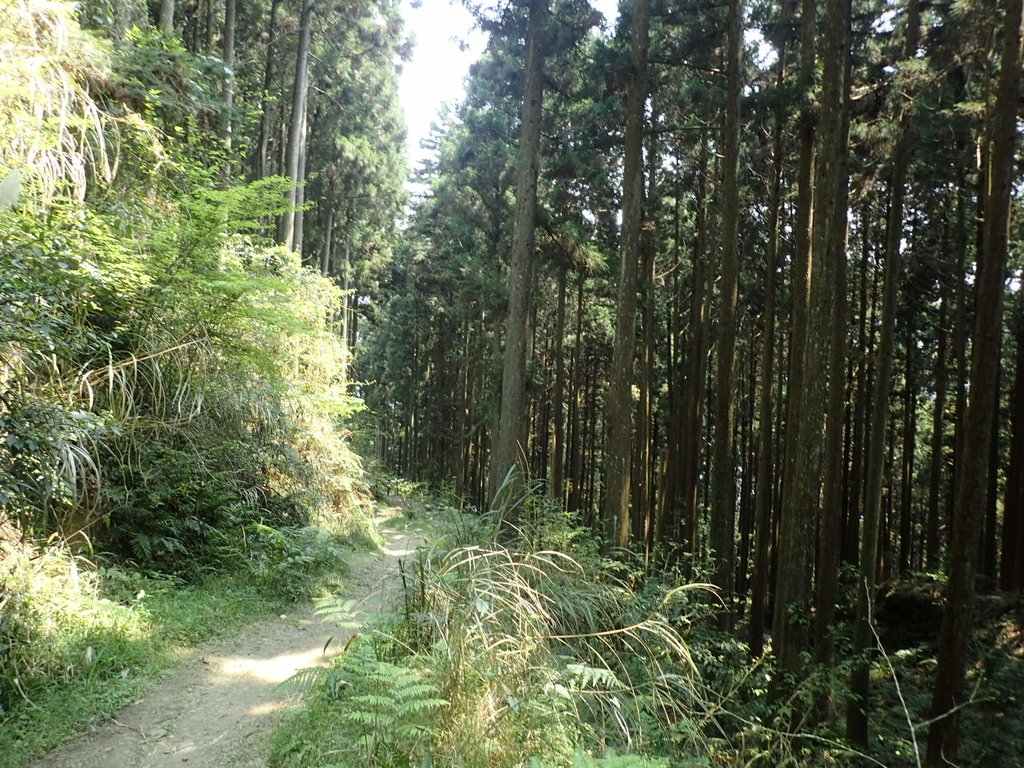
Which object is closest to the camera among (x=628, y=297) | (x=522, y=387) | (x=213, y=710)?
(x=213, y=710)

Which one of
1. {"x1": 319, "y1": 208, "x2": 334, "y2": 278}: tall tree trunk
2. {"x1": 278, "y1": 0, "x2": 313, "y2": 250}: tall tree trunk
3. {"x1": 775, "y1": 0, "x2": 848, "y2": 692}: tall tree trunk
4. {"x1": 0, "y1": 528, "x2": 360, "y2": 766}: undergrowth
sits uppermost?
{"x1": 278, "y1": 0, "x2": 313, "y2": 250}: tall tree trunk

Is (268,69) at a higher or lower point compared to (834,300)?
higher

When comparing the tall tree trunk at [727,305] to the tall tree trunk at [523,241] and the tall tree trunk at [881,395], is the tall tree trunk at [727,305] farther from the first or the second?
the tall tree trunk at [523,241]

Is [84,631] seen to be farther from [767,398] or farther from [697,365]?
[697,365]

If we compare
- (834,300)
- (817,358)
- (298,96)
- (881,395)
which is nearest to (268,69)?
(298,96)

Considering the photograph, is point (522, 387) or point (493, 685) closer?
point (493, 685)

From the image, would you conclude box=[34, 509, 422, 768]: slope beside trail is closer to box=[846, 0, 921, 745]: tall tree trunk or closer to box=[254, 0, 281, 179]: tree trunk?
box=[846, 0, 921, 745]: tall tree trunk

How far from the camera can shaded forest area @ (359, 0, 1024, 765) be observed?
826 cm

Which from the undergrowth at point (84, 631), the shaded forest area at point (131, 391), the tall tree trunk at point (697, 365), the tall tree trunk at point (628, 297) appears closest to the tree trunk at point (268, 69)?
the shaded forest area at point (131, 391)

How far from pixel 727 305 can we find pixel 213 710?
9902mm

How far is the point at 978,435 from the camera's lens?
680 cm

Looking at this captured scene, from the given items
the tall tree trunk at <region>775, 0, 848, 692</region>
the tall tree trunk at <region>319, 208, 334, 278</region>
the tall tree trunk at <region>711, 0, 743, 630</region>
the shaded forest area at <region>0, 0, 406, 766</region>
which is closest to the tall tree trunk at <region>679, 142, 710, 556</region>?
the tall tree trunk at <region>711, 0, 743, 630</region>

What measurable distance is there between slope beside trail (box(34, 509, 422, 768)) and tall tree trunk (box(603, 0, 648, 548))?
16.5 ft

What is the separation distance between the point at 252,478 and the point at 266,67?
46.4 ft
